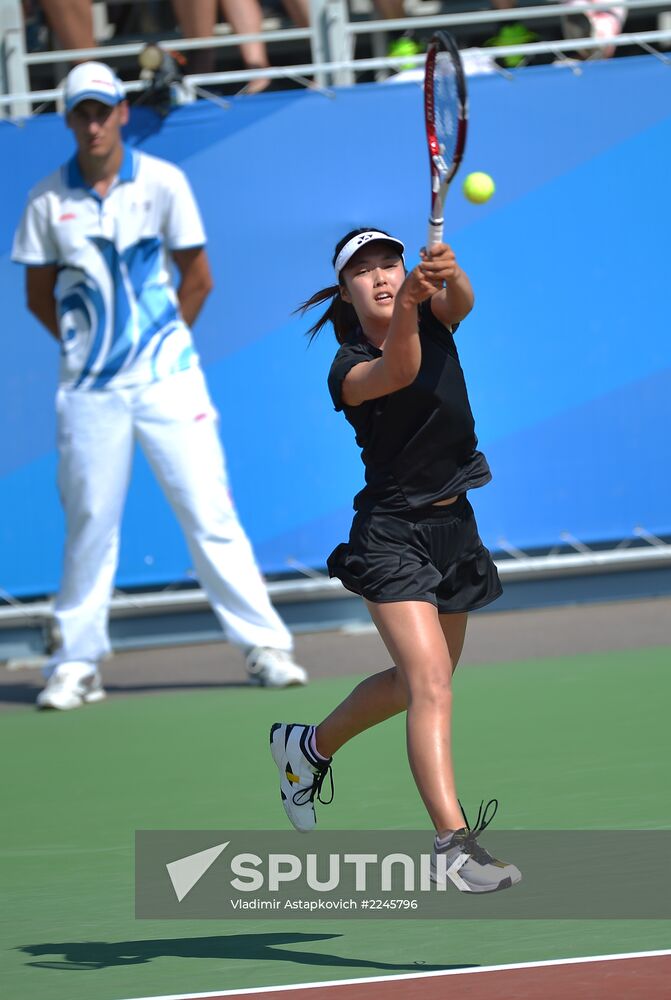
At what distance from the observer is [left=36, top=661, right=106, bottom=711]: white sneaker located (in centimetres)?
729

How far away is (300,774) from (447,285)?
1.33 metres

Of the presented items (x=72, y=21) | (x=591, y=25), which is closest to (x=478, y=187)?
(x=591, y=25)

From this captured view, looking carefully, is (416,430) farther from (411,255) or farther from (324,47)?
(324,47)

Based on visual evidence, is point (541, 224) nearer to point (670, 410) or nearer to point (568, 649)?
point (670, 410)

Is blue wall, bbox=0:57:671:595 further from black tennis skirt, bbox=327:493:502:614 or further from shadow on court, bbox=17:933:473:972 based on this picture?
shadow on court, bbox=17:933:473:972

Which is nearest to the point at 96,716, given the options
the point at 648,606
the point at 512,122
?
the point at 648,606

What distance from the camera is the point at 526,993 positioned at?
329 centimetres

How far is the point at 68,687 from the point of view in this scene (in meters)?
7.32

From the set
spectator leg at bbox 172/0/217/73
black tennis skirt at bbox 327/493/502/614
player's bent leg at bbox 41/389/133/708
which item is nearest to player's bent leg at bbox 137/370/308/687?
player's bent leg at bbox 41/389/133/708

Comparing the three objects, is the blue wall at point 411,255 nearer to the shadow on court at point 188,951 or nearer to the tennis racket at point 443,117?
the tennis racket at point 443,117

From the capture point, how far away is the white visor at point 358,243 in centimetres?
418

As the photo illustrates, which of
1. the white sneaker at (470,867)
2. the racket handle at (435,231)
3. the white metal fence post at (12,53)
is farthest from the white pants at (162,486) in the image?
the white sneaker at (470,867)

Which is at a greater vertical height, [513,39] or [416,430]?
[513,39]

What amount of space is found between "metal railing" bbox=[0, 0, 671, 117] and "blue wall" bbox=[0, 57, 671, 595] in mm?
154
